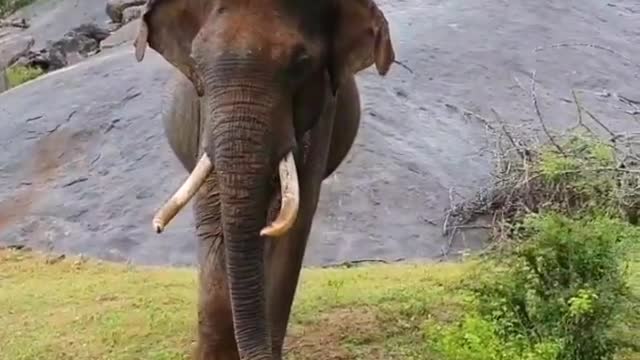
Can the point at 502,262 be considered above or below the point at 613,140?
above

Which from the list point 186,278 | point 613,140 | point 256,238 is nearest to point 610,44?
point 613,140

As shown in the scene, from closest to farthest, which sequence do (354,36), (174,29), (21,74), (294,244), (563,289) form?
(354,36)
(174,29)
(563,289)
(294,244)
(21,74)

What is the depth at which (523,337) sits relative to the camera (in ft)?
20.8

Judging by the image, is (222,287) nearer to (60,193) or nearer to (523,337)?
(523,337)

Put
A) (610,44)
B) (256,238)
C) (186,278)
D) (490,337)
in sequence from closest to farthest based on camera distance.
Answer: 1. (256,238)
2. (490,337)
3. (186,278)
4. (610,44)

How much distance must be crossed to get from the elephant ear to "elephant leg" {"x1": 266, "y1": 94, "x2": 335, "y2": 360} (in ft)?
1.72

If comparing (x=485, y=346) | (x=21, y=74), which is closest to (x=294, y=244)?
(x=485, y=346)

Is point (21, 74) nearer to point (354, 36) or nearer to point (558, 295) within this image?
point (558, 295)

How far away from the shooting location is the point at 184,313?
360 inches

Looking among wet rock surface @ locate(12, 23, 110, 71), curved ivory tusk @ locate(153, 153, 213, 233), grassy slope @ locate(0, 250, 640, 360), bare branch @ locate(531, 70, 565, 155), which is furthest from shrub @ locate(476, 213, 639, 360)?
wet rock surface @ locate(12, 23, 110, 71)

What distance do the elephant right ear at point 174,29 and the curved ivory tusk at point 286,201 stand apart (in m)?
0.50

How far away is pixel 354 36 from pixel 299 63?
38cm

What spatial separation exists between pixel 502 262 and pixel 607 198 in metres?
3.69

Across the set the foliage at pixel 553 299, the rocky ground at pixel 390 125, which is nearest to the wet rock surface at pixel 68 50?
the rocky ground at pixel 390 125
